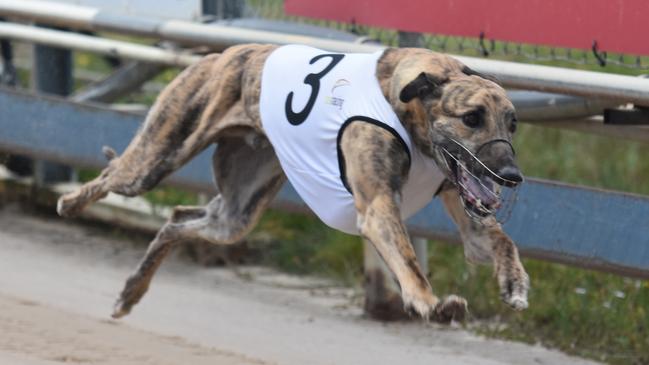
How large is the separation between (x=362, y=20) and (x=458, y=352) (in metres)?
1.68

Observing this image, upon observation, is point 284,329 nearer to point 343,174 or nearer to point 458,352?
point 458,352

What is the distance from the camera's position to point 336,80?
15.5ft

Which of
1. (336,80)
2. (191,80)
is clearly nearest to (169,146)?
(191,80)

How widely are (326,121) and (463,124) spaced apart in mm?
565

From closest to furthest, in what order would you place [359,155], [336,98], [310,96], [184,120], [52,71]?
[359,155]
[336,98]
[310,96]
[184,120]
[52,71]

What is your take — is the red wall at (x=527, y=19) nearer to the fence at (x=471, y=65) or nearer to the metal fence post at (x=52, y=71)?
the fence at (x=471, y=65)

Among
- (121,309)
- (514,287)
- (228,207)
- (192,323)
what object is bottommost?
(192,323)

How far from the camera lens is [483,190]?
4215 mm

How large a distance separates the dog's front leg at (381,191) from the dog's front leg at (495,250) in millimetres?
272

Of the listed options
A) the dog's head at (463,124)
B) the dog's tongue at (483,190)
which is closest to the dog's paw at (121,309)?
the dog's head at (463,124)

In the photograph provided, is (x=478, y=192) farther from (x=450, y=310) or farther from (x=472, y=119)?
(x=450, y=310)

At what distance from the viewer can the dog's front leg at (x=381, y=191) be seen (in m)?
4.26

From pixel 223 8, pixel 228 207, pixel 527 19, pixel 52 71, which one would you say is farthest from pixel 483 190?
pixel 52 71

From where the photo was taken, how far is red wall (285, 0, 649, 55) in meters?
5.43
